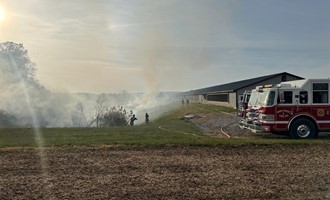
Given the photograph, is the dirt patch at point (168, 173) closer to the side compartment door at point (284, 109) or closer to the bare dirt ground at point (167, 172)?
the bare dirt ground at point (167, 172)

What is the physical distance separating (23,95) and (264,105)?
108 feet

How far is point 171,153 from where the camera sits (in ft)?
40.7

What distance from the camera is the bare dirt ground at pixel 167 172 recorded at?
7.47 metres

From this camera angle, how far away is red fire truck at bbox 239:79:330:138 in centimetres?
1706

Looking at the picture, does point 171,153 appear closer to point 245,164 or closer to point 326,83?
point 245,164

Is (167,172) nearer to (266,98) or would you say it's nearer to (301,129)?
(266,98)

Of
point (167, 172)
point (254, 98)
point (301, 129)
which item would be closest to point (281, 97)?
point (301, 129)

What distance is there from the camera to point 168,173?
366 inches

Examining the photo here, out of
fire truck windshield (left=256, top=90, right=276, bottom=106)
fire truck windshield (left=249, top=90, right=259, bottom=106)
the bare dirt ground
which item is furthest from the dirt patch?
fire truck windshield (left=249, top=90, right=259, bottom=106)

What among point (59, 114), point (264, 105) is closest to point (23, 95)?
point (59, 114)

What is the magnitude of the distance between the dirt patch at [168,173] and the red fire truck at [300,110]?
3.71 meters

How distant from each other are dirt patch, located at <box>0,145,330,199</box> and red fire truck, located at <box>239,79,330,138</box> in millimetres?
3713

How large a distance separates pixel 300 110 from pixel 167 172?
10002mm

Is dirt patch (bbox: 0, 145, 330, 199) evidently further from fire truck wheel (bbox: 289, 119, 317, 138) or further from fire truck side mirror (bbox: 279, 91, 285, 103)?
fire truck side mirror (bbox: 279, 91, 285, 103)
